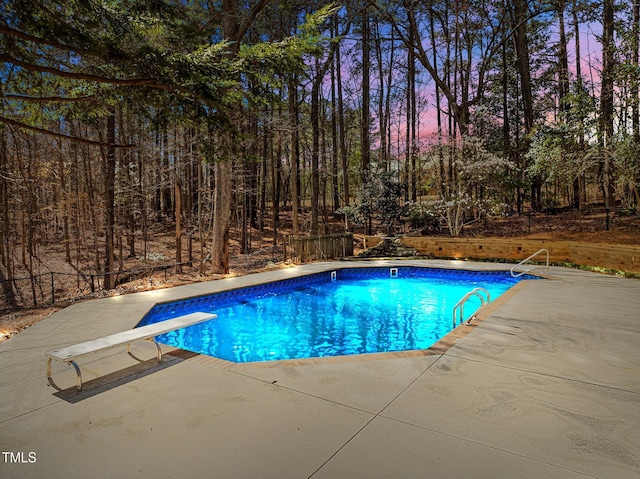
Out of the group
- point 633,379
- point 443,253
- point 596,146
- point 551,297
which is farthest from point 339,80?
point 633,379

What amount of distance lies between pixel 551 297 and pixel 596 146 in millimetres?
A: 5950

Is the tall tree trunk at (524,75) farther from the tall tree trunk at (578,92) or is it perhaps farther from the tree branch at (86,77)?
the tree branch at (86,77)

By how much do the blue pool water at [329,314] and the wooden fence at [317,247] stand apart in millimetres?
1697

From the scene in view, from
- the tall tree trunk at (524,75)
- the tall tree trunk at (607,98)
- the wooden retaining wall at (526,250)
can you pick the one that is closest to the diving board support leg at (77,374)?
the wooden retaining wall at (526,250)

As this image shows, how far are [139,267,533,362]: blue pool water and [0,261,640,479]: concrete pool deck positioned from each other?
1760mm

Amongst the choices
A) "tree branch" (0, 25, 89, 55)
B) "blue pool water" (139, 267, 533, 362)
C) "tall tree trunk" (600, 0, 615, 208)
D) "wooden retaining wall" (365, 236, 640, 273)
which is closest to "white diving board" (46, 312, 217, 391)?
"blue pool water" (139, 267, 533, 362)

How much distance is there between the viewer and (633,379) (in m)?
3.20

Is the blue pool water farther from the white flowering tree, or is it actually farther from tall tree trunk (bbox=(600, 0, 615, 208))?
tall tree trunk (bbox=(600, 0, 615, 208))

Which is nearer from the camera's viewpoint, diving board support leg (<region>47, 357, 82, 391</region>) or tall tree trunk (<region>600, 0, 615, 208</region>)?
diving board support leg (<region>47, 357, 82, 391</region>)

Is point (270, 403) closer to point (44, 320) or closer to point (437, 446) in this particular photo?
point (437, 446)

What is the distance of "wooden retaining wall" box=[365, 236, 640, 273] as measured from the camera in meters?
8.62

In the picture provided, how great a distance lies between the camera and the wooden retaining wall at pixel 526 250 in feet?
28.3

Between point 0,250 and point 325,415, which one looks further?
point 0,250

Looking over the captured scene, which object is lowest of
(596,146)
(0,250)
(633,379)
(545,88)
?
(633,379)
